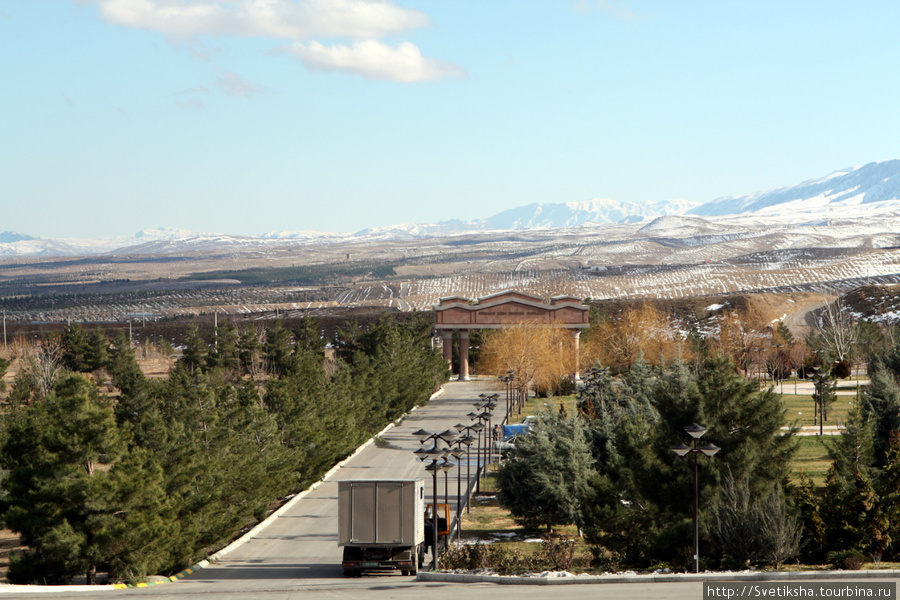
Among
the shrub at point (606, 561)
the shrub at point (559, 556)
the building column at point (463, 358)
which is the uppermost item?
the shrub at point (559, 556)

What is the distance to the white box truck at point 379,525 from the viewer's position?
22922 mm

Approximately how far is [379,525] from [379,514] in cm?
25

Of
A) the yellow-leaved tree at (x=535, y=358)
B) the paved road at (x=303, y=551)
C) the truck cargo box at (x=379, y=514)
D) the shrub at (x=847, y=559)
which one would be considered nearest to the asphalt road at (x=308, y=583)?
the paved road at (x=303, y=551)

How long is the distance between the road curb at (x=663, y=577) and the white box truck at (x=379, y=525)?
196 centimetres

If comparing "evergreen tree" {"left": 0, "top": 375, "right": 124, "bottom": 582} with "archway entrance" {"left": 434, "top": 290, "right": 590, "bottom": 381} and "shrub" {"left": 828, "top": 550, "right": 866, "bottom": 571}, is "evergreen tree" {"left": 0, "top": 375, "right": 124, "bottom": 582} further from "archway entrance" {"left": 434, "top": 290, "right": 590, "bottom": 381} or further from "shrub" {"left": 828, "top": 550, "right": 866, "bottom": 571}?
"archway entrance" {"left": 434, "top": 290, "right": 590, "bottom": 381}

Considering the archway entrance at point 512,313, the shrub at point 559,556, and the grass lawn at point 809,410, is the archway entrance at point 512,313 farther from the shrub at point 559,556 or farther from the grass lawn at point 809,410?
the shrub at point 559,556

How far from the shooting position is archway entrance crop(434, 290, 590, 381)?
259 ft

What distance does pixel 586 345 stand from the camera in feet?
269

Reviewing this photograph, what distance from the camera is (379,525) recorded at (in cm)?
2306

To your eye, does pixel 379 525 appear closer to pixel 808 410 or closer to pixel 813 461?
pixel 813 461

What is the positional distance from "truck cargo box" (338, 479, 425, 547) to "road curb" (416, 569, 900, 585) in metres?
2.00

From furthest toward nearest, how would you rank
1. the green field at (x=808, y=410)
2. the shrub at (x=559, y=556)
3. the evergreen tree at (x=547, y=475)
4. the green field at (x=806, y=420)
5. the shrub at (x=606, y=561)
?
the green field at (x=808, y=410) < the green field at (x=806, y=420) < the evergreen tree at (x=547, y=475) < the shrub at (x=606, y=561) < the shrub at (x=559, y=556)

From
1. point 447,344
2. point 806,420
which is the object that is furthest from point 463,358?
point 806,420

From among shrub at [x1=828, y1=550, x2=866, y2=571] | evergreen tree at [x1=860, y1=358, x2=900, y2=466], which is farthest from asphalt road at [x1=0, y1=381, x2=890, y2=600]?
evergreen tree at [x1=860, y1=358, x2=900, y2=466]
